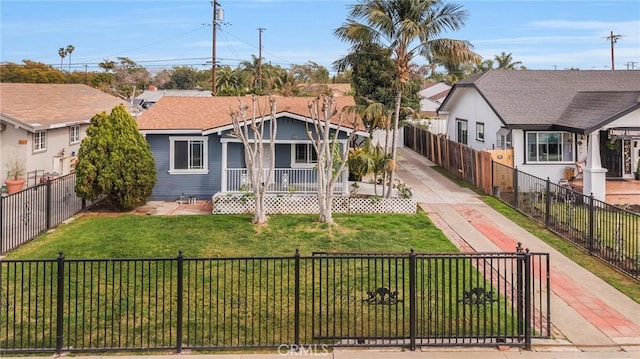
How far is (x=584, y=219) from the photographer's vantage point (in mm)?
12828

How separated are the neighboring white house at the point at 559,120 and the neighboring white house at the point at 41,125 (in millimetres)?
19224

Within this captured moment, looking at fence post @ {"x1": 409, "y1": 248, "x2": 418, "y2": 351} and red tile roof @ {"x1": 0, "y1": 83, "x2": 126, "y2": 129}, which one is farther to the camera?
red tile roof @ {"x1": 0, "y1": 83, "x2": 126, "y2": 129}

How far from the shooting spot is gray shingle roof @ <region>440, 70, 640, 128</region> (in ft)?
69.8

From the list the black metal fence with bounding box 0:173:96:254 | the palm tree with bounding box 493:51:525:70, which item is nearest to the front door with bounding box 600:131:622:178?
the black metal fence with bounding box 0:173:96:254

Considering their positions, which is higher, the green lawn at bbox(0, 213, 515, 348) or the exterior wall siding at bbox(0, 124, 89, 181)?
the exterior wall siding at bbox(0, 124, 89, 181)

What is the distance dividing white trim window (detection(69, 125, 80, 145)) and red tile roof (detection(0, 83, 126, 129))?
617 millimetres

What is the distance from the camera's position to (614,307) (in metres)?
8.52

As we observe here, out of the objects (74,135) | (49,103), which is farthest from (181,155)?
(49,103)

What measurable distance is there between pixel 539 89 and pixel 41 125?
71.8 feet

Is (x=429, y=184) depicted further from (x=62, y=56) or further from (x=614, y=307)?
(x=62, y=56)

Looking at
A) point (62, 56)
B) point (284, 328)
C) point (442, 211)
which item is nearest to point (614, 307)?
point (284, 328)

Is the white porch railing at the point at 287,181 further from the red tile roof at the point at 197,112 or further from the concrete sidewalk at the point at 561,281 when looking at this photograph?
the concrete sidewalk at the point at 561,281

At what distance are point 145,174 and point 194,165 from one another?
238cm

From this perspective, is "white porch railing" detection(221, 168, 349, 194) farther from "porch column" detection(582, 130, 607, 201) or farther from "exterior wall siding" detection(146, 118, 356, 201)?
"porch column" detection(582, 130, 607, 201)
